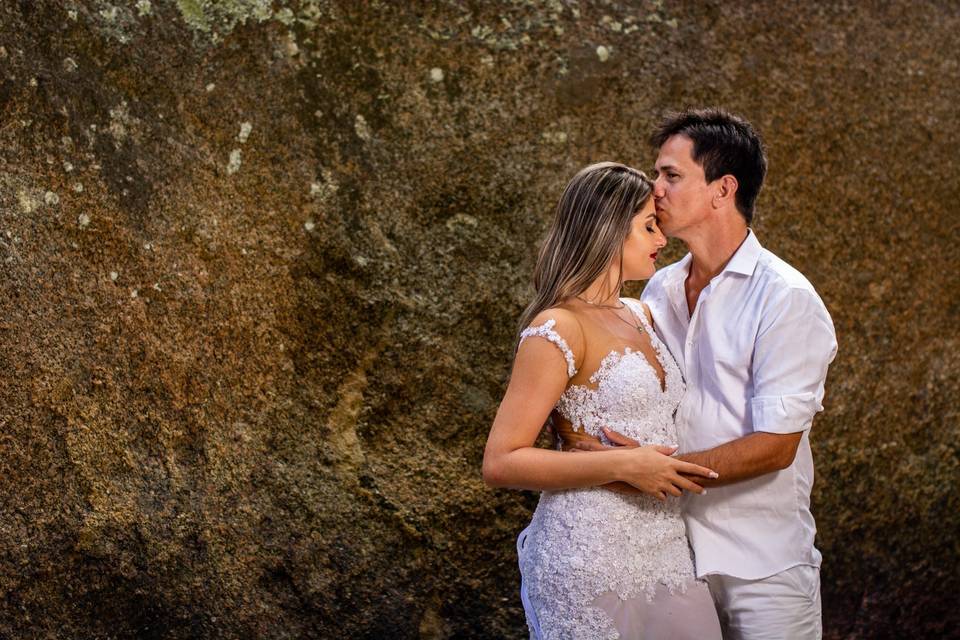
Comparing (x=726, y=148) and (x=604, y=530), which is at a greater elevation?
(x=726, y=148)

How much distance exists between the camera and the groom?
2.26 metres

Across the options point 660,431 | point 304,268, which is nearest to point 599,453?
point 660,431

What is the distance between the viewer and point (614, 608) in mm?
2195

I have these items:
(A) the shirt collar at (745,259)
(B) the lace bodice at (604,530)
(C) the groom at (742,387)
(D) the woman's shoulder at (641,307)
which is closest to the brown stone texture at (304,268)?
(D) the woman's shoulder at (641,307)

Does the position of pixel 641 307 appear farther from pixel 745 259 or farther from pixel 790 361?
pixel 790 361

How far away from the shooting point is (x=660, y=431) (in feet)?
7.63

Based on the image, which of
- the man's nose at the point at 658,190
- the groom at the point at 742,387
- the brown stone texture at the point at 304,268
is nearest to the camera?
the groom at the point at 742,387

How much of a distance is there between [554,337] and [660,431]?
1.18ft

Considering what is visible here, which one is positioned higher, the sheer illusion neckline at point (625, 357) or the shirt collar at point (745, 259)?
the shirt collar at point (745, 259)

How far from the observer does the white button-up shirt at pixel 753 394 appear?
2268 mm

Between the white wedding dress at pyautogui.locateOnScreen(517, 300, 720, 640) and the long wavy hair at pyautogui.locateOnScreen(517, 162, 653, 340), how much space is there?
0.17 meters

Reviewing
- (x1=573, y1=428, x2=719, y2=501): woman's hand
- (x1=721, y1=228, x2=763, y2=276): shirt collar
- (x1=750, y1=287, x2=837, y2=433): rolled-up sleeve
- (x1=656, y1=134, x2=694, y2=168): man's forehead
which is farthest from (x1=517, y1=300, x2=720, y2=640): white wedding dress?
(x1=656, y1=134, x2=694, y2=168): man's forehead

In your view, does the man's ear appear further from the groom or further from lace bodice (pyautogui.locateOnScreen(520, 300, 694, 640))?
lace bodice (pyautogui.locateOnScreen(520, 300, 694, 640))

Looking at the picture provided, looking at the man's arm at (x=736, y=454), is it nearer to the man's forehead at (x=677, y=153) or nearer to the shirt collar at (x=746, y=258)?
the shirt collar at (x=746, y=258)
